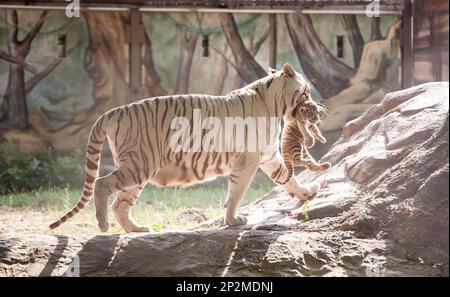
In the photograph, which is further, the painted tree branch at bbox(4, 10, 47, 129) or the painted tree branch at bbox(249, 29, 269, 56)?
the painted tree branch at bbox(249, 29, 269, 56)

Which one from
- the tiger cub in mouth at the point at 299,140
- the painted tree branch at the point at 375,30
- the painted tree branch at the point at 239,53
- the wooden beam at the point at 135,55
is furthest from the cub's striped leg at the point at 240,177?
the painted tree branch at the point at 375,30

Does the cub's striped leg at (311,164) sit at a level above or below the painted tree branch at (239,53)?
Result: below

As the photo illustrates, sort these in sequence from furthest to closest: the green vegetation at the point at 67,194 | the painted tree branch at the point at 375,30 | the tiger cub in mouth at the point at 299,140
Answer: the painted tree branch at the point at 375,30 → the green vegetation at the point at 67,194 → the tiger cub in mouth at the point at 299,140

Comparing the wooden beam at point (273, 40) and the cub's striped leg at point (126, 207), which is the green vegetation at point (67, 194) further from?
the wooden beam at point (273, 40)

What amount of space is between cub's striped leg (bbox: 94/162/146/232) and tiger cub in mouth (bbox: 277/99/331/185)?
933mm

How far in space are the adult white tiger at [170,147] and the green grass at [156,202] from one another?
0.75 m

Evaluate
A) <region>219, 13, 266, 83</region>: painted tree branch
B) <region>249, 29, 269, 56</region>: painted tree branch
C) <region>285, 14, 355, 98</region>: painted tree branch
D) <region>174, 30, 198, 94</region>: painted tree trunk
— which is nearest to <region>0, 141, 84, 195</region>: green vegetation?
<region>174, 30, 198, 94</region>: painted tree trunk

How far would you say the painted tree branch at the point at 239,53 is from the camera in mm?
6719

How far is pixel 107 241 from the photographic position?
3.16 m

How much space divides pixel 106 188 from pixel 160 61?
11.6ft

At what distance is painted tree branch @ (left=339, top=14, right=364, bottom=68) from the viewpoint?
Result: 658cm

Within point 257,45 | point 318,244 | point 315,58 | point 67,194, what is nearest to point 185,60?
point 257,45

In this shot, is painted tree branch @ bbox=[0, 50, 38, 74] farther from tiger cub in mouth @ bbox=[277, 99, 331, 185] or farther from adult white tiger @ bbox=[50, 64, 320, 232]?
tiger cub in mouth @ bbox=[277, 99, 331, 185]
